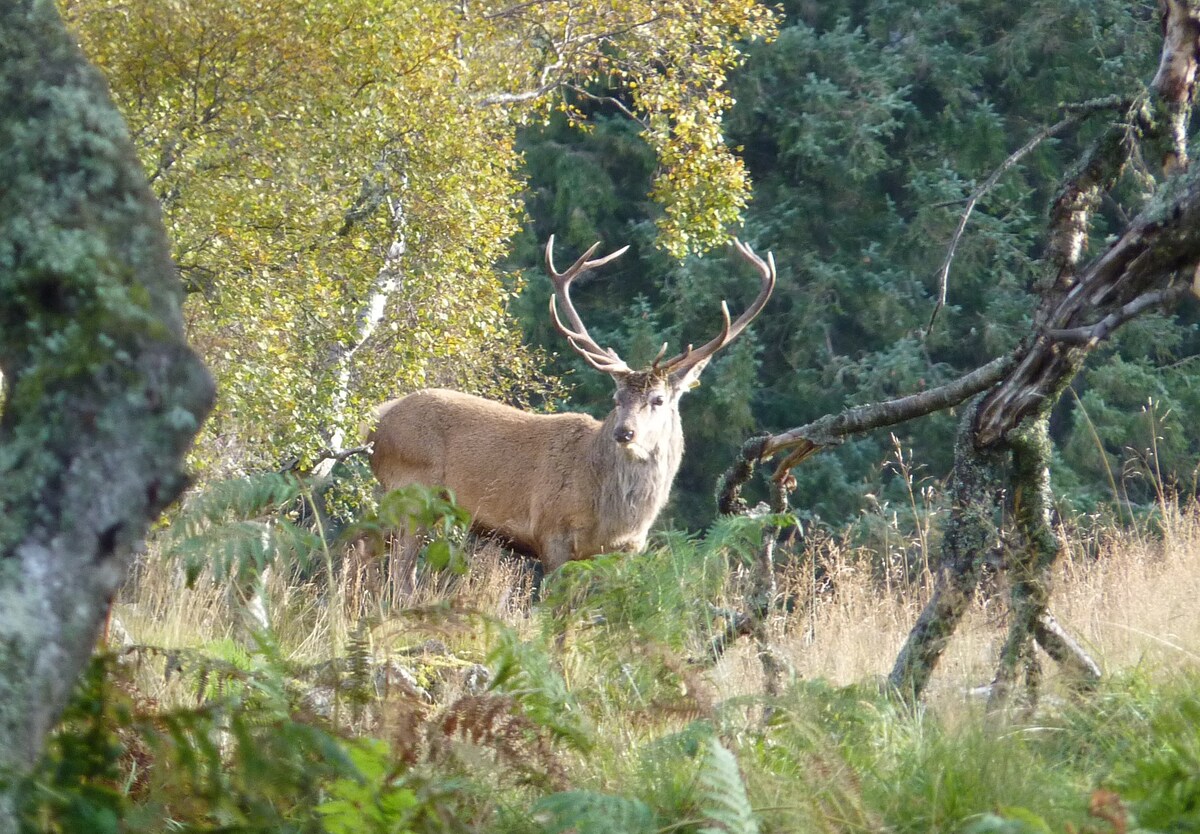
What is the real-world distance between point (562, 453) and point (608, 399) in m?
8.56

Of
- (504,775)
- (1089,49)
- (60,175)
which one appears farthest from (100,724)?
(1089,49)

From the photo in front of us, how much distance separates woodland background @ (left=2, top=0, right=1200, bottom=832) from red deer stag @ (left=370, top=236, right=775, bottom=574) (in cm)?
43

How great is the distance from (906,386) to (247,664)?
12.7 meters

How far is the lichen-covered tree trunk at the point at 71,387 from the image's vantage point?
5.97 feet

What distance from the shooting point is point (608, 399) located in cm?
1825

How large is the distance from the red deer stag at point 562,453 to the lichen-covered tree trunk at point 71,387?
255 inches

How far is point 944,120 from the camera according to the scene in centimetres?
1836

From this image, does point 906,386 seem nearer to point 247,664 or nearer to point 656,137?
point 656,137

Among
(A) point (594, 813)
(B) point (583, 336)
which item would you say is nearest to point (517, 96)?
(B) point (583, 336)

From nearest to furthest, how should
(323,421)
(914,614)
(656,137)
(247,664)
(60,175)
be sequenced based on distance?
(60,175) < (247,664) < (914,614) < (323,421) < (656,137)

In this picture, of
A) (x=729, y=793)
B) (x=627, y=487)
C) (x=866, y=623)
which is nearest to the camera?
(x=729, y=793)

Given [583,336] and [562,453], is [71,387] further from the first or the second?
[562,453]

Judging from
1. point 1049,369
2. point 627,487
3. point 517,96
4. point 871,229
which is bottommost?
point 627,487

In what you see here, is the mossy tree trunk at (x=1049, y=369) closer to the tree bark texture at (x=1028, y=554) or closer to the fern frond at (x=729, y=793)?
the tree bark texture at (x=1028, y=554)
